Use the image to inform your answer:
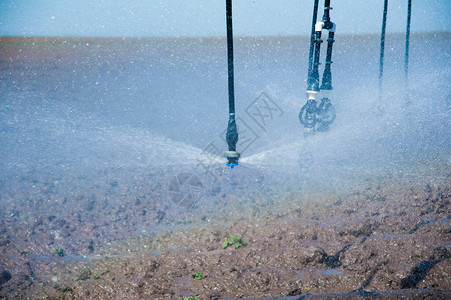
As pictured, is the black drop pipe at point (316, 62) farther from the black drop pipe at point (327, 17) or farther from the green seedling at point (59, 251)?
the green seedling at point (59, 251)

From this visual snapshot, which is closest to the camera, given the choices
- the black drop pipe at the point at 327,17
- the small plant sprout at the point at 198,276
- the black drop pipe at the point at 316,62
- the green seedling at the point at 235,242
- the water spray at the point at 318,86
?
the small plant sprout at the point at 198,276

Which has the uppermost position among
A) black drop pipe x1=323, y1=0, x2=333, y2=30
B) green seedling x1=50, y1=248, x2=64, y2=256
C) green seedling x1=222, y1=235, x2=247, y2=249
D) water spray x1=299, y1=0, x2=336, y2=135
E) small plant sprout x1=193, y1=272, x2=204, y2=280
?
black drop pipe x1=323, y1=0, x2=333, y2=30

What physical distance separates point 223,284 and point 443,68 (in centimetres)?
2793

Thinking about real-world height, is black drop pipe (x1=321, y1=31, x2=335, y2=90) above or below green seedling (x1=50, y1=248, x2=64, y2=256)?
above

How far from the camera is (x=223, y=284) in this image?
4.33 metres

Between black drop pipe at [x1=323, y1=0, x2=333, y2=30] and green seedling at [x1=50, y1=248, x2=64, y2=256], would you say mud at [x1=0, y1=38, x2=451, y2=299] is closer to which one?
green seedling at [x1=50, y1=248, x2=64, y2=256]

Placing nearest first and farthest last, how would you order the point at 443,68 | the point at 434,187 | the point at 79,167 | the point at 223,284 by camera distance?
the point at 223,284, the point at 434,187, the point at 79,167, the point at 443,68

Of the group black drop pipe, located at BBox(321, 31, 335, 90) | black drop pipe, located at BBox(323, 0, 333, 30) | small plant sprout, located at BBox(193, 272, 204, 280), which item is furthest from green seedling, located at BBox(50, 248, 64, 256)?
black drop pipe, located at BBox(323, 0, 333, 30)

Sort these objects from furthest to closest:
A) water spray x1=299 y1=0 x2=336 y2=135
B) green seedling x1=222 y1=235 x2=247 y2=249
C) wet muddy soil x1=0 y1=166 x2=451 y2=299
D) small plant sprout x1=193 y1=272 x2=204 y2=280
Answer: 1. water spray x1=299 y1=0 x2=336 y2=135
2. green seedling x1=222 y1=235 x2=247 y2=249
3. small plant sprout x1=193 y1=272 x2=204 y2=280
4. wet muddy soil x1=0 y1=166 x2=451 y2=299

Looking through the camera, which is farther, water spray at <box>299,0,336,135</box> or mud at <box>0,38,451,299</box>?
water spray at <box>299,0,336,135</box>

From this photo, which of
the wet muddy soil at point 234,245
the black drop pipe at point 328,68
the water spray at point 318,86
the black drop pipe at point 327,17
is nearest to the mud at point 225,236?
the wet muddy soil at point 234,245

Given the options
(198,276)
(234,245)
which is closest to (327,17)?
(234,245)

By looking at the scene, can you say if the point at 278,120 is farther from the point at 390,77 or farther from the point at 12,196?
the point at 390,77

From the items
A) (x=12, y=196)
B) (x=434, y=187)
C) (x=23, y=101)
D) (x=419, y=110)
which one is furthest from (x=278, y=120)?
(x=23, y=101)
